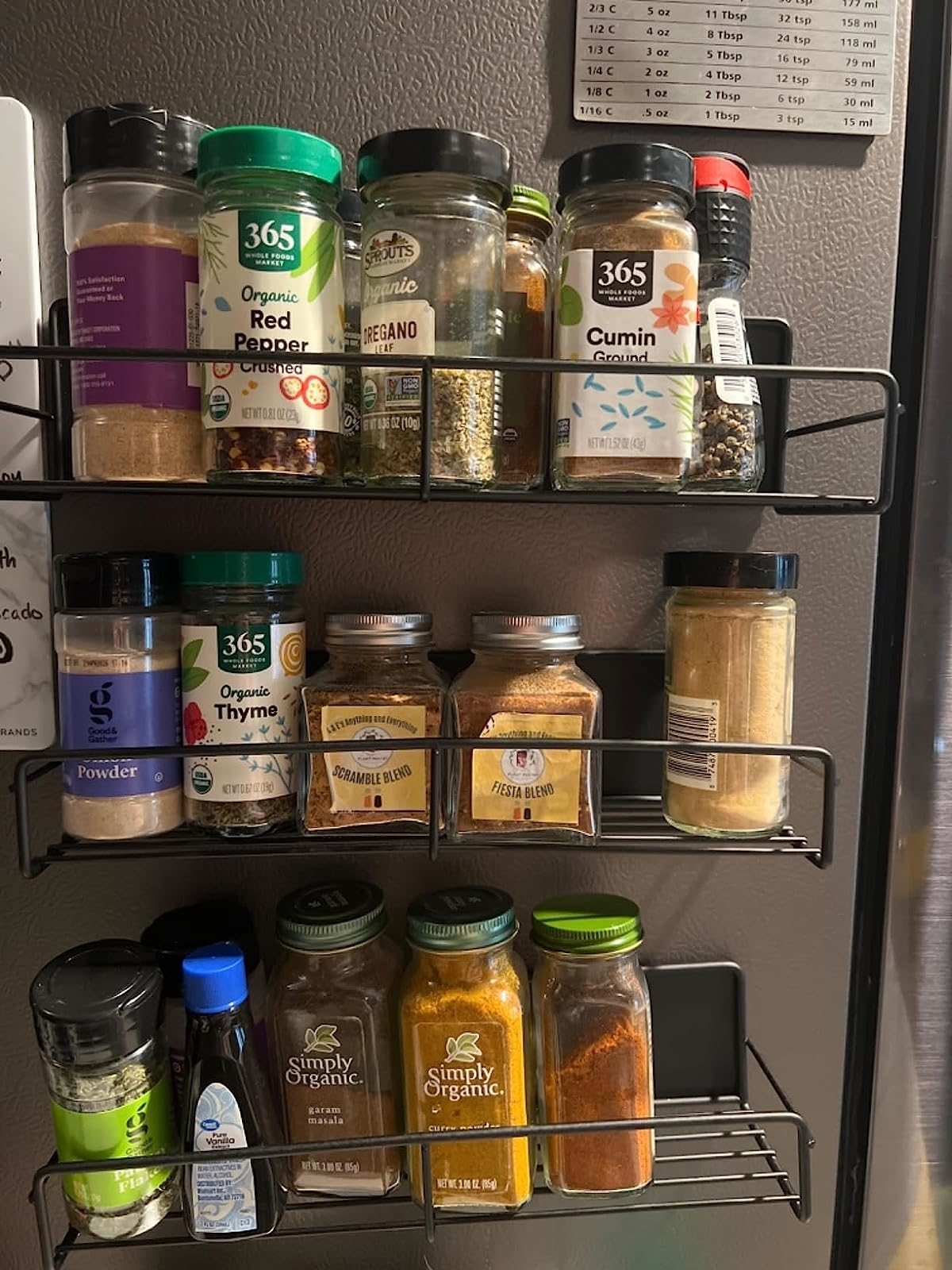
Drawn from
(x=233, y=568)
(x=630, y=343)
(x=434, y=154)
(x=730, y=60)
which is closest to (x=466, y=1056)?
(x=233, y=568)

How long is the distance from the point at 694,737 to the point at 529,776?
0.43 ft

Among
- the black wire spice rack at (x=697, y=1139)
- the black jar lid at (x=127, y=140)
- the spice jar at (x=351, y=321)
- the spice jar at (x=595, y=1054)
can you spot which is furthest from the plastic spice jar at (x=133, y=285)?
the black wire spice rack at (x=697, y=1139)

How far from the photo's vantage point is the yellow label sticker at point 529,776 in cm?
69

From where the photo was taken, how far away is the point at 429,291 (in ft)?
2.10

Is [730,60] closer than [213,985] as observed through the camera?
No

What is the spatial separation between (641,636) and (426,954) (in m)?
0.34

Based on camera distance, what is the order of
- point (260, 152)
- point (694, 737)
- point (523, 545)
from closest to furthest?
1. point (260, 152)
2. point (694, 737)
3. point (523, 545)

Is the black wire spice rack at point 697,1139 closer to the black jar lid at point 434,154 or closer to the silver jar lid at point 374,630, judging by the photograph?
the silver jar lid at point 374,630

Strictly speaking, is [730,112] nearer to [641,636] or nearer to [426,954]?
[641,636]

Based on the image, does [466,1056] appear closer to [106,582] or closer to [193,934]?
[193,934]

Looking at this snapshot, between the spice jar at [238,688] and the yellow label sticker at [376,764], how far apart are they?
0.04 m

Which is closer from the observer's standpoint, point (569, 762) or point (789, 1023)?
point (569, 762)

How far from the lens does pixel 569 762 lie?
2.28 feet

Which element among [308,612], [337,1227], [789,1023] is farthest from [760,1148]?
[308,612]
